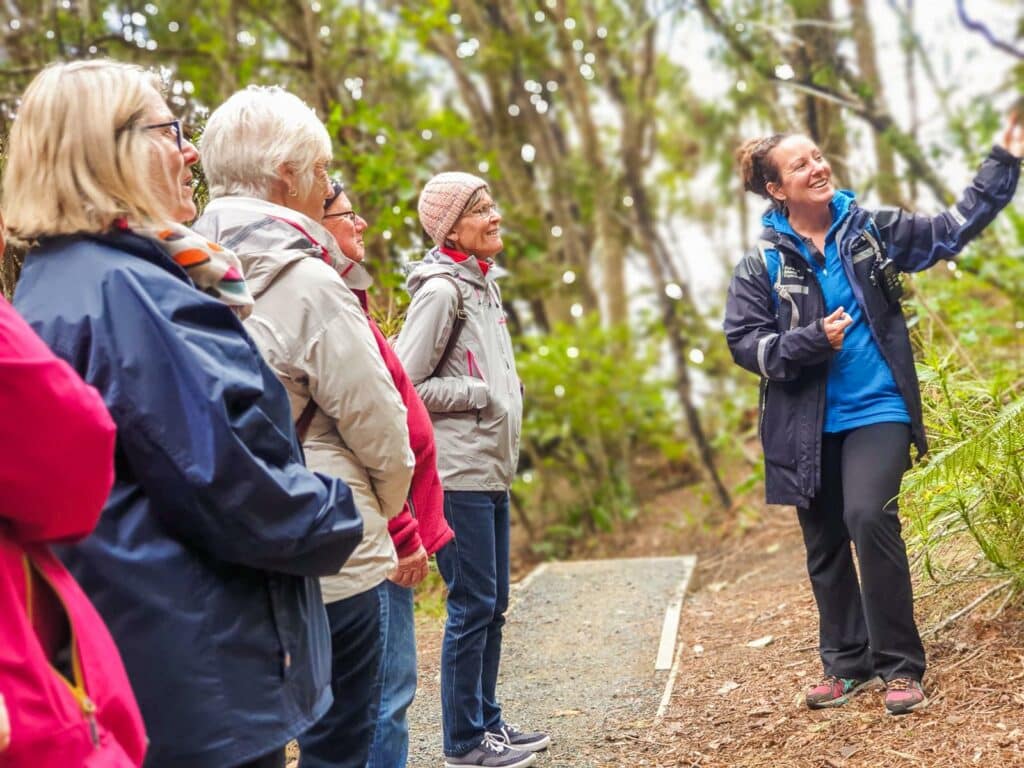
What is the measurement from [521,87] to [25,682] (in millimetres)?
14106

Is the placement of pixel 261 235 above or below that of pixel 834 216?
above

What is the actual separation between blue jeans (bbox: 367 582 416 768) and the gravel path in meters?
1.43

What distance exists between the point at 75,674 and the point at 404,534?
1.25 m

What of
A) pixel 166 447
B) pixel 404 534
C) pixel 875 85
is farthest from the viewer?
pixel 875 85

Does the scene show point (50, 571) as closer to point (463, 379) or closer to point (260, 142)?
point (260, 142)

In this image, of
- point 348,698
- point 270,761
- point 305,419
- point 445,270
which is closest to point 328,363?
point 305,419

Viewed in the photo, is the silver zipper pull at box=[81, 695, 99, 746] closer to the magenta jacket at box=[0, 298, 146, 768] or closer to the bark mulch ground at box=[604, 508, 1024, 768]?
the magenta jacket at box=[0, 298, 146, 768]

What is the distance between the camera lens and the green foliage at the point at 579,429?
11977mm

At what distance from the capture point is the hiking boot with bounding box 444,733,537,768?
4.22m

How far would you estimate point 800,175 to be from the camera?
4.57m

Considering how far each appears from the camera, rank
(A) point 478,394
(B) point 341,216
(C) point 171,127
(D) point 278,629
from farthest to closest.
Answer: (A) point 478,394 < (B) point 341,216 < (C) point 171,127 < (D) point 278,629

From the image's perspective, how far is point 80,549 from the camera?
206 centimetres

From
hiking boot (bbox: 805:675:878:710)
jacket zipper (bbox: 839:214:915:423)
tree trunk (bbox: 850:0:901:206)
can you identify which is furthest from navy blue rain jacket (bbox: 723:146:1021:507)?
tree trunk (bbox: 850:0:901:206)

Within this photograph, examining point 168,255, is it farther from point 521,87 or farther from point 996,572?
point 521,87
